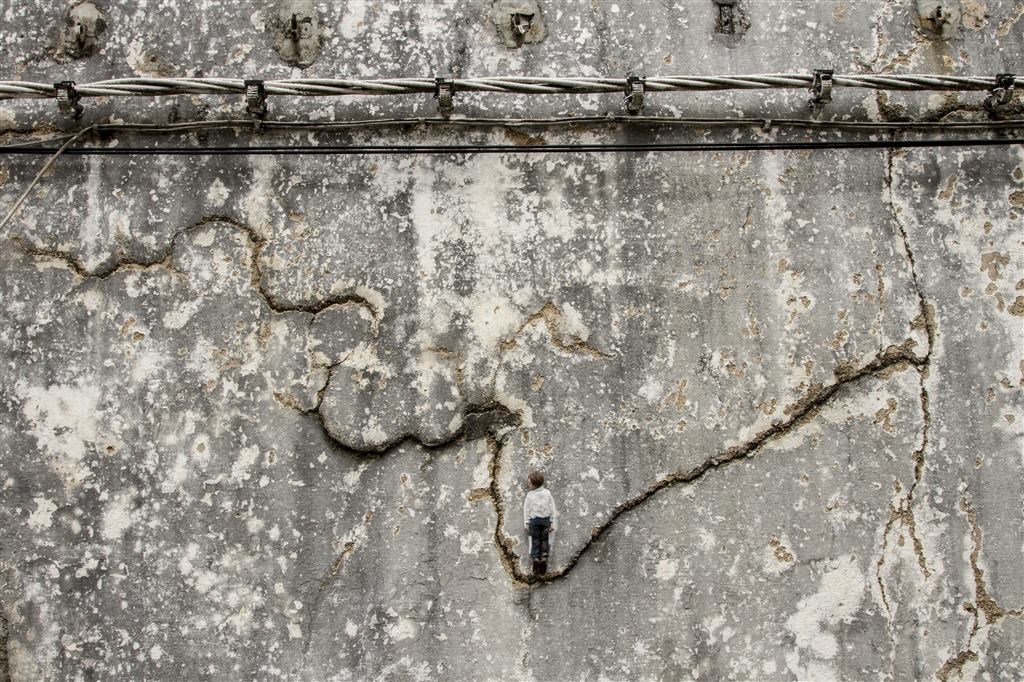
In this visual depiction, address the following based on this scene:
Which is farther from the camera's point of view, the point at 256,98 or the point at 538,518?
the point at 256,98

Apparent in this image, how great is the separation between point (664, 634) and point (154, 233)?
2.31 meters

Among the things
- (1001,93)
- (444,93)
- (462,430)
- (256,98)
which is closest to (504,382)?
(462,430)

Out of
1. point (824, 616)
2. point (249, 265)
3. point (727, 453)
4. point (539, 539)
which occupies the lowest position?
point (824, 616)

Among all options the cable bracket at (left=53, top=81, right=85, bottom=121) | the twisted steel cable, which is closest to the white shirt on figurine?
the twisted steel cable

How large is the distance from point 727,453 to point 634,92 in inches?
52.1

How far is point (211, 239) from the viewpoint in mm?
3533

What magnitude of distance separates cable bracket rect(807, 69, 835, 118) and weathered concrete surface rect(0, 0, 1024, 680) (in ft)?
0.45

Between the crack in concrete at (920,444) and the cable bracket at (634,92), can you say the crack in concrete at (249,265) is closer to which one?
the cable bracket at (634,92)

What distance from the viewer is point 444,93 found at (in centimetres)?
344

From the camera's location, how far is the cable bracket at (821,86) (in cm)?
343

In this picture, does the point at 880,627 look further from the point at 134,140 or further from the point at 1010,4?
the point at 134,140

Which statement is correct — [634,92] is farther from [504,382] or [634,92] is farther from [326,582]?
[326,582]

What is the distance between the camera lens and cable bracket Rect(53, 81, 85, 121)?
3.40 metres

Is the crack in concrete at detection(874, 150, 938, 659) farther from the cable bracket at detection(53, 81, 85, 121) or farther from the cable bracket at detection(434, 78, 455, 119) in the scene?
the cable bracket at detection(53, 81, 85, 121)
